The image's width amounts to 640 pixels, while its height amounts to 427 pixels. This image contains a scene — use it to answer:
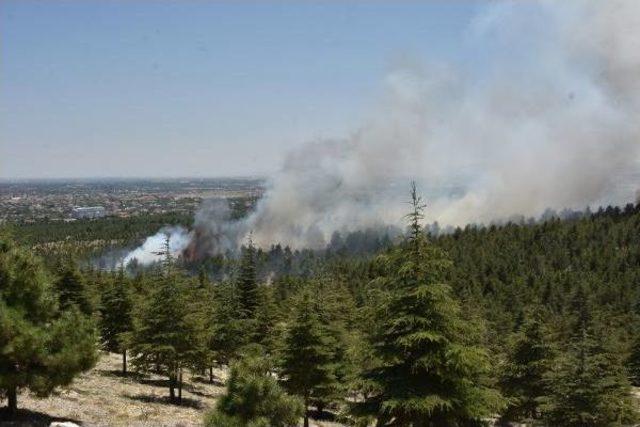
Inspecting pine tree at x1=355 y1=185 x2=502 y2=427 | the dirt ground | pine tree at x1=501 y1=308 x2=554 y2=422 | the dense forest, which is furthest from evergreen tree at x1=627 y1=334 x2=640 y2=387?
pine tree at x1=355 y1=185 x2=502 y2=427

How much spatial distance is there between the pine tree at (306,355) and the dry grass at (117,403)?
14.4 ft

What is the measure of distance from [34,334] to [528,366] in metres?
26.5

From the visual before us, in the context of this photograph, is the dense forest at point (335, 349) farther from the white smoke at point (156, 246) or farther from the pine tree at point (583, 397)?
Result: the white smoke at point (156, 246)

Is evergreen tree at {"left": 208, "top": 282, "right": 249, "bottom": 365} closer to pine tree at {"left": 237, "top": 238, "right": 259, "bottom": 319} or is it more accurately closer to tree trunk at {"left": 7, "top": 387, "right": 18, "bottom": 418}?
pine tree at {"left": 237, "top": 238, "right": 259, "bottom": 319}

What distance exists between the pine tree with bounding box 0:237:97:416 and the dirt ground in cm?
113

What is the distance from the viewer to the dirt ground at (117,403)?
20.6 m

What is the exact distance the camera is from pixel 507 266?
112125mm

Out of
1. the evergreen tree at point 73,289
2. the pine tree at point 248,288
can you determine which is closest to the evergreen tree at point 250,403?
the pine tree at point 248,288

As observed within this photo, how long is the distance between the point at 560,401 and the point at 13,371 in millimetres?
22889

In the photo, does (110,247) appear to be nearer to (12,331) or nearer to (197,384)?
(197,384)

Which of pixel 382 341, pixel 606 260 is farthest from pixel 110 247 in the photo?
pixel 382 341

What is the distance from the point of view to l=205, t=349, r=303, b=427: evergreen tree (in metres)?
17.2

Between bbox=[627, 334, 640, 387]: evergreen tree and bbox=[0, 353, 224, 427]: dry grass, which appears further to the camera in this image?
bbox=[627, 334, 640, 387]: evergreen tree

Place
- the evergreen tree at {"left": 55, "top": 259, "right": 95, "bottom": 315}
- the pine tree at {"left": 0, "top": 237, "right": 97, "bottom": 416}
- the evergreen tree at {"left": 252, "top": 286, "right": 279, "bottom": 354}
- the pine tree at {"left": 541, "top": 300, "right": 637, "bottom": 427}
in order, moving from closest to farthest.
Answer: the pine tree at {"left": 0, "top": 237, "right": 97, "bottom": 416} → the pine tree at {"left": 541, "top": 300, "right": 637, "bottom": 427} → the evergreen tree at {"left": 252, "top": 286, "right": 279, "bottom": 354} → the evergreen tree at {"left": 55, "top": 259, "right": 95, "bottom": 315}
